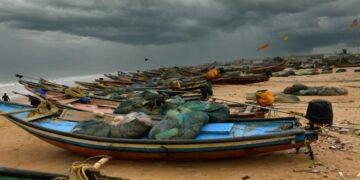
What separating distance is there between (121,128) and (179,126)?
1.37 meters

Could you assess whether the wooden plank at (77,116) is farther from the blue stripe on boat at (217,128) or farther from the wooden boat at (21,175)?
the wooden boat at (21,175)

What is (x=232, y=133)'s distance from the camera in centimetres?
728

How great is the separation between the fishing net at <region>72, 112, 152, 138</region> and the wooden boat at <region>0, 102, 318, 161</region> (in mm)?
247

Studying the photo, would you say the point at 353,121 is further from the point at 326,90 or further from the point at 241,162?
the point at 326,90

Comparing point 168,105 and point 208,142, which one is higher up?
point 168,105

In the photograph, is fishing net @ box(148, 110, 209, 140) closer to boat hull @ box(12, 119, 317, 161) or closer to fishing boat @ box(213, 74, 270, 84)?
boat hull @ box(12, 119, 317, 161)

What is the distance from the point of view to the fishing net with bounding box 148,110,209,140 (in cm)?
710

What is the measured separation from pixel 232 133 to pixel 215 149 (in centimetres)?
69

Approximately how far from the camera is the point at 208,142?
6.72 m

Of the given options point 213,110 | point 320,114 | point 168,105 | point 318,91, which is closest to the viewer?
point 320,114

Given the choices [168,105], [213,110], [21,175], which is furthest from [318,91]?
[21,175]

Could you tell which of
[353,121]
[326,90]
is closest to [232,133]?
[353,121]

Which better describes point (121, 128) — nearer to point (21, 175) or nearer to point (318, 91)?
point (21, 175)

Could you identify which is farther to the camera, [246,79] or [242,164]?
A: [246,79]
